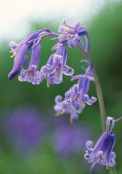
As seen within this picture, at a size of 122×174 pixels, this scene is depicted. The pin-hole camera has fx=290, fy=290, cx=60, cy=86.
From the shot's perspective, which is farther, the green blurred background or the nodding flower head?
the green blurred background

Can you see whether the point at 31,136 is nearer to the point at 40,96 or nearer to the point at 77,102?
the point at 40,96

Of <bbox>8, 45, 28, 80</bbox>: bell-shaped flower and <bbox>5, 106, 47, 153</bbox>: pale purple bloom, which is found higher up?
<bbox>8, 45, 28, 80</bbox>: bell-shaped flower

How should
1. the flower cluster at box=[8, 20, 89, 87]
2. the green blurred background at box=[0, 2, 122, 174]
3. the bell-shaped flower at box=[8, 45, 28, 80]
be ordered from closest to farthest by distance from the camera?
the bell-shaped flower at box=[8, 45, 28, 80] → the flower cluster at box=[8, 20, 89, 87] → the green blurred background at box=[0, 2, 122, 174]

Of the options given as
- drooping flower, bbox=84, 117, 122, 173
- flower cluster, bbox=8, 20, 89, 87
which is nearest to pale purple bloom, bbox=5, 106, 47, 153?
drooping flower, bbox=84, 117, 122, 173

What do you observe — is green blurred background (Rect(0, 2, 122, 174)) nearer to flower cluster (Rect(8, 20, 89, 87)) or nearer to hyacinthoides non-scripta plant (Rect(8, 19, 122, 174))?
hyacinthoides non-scripta plant (Rect(8, 19, 122, 174))

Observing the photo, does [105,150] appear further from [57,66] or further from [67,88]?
[67,88]
